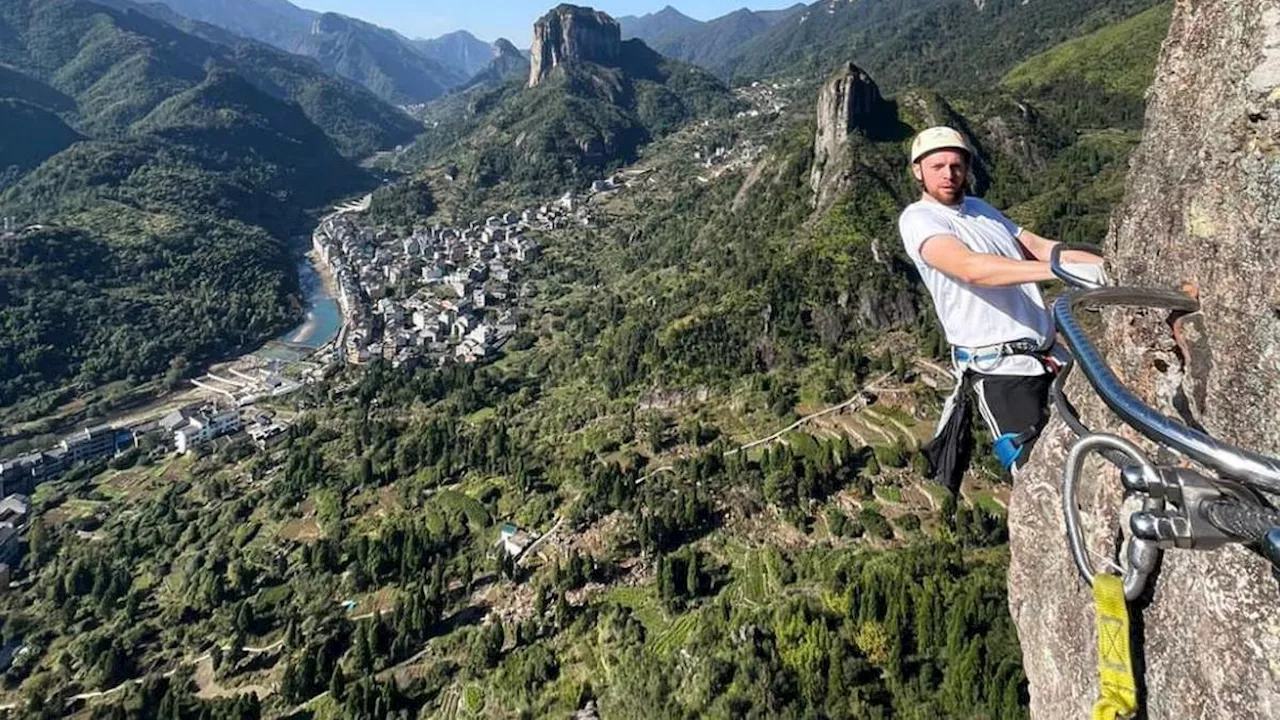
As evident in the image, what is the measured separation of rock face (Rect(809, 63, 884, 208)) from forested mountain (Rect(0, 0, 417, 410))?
65280mm

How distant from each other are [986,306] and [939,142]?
3.74ft

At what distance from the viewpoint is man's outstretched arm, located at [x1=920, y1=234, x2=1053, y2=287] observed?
3.90 m

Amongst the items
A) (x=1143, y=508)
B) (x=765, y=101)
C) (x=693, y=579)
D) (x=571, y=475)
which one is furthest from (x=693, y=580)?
(x=765, y=101)

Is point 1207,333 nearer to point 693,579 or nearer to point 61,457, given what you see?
point 693,579

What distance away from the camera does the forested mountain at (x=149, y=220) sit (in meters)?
Answer: 77.9

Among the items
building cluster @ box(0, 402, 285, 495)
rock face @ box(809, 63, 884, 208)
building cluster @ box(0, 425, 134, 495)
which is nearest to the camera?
building cluster @ box(0, 425, 134, 495)

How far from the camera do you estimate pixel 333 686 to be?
29734mm

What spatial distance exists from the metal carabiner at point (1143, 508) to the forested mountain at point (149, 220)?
85404mm

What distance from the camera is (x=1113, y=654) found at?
3395mm

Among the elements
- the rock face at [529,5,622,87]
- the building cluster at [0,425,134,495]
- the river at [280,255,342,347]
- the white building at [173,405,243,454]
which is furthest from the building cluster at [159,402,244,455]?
the rock face at [529,5,622,87]

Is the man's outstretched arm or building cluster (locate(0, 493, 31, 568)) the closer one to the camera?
the man's outstretched arm

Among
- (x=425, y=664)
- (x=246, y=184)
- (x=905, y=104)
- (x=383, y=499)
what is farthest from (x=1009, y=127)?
(x=246, y=184)

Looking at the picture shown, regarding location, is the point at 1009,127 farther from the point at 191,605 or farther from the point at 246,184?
the point at 246,184

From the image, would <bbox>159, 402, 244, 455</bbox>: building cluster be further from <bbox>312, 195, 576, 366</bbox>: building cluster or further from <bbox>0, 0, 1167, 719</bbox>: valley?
<bbox>312, 195, 576, 366</bbox>: building cluster
